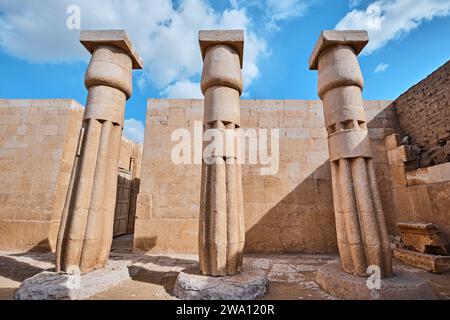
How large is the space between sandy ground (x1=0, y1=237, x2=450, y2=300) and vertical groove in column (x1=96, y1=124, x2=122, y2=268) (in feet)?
1.99

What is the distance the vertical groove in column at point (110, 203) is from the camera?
3514 millimetres

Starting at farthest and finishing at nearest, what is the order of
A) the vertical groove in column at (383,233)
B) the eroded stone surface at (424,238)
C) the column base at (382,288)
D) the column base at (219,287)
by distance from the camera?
the eroded stone surface at (424,238) → the vertical groove in column at (383,233) → the column base at (219,287) → the column base at (382,288)

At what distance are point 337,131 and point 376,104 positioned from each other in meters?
4.53

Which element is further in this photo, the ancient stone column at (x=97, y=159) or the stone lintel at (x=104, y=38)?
the stone lintel at (x=104, y=38)

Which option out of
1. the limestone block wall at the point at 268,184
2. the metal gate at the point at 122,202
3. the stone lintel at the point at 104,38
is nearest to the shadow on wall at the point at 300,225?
the limestone block wall at the point at 268,184

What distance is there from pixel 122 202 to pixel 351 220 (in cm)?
815

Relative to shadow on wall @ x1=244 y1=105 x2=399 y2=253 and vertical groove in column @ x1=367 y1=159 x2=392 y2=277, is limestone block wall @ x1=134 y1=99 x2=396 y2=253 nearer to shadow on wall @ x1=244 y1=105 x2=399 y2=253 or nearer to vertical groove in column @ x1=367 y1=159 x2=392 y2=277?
shadow on wall @ x1=244 y1=105 x2=399 y2=253

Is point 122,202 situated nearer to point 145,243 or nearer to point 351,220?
point 145,243

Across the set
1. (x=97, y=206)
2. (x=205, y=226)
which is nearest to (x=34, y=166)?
(x=97, y=206)

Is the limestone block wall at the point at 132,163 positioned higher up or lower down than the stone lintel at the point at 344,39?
lower down

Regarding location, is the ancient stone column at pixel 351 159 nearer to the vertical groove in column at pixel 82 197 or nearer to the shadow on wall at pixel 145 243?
the vertical groove in column at pixel 82 197

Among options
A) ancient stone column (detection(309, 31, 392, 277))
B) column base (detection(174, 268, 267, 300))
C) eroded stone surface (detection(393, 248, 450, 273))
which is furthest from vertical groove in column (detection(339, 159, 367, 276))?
eroded stone surface (detection(393, 248, 450, 273))
